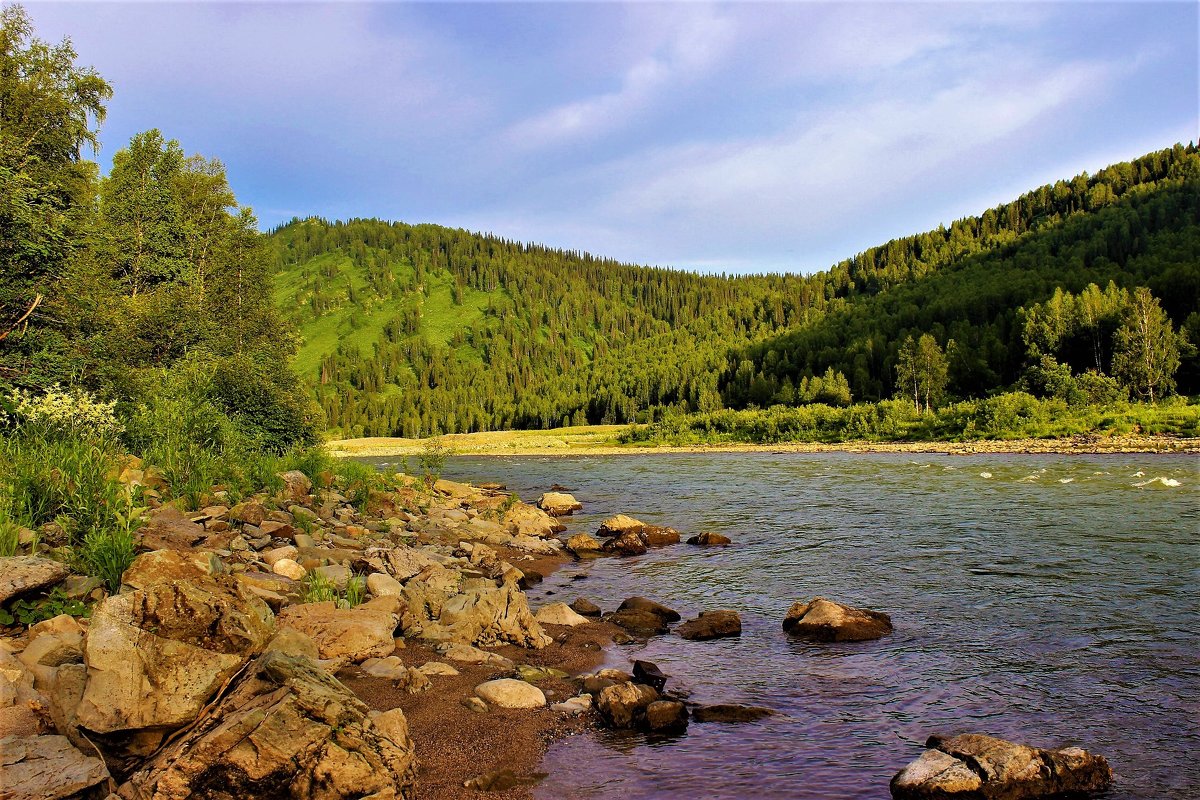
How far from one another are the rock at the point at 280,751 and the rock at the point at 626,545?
16.8m

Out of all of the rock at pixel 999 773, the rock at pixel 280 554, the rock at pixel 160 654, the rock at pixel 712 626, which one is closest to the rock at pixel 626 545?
the rock at pixel 712 626

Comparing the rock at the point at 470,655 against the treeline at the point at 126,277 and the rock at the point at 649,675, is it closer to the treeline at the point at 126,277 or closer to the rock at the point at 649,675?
the rock at the point at 649,675

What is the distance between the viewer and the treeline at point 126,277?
782 inches

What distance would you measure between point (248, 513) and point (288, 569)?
12.4 ft

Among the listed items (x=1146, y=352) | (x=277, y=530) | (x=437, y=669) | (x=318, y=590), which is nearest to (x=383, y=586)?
(x=318, y=590)

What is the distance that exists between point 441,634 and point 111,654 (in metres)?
6.18

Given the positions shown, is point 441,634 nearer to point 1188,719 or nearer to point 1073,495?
point 1188,719

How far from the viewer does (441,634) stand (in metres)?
11.9

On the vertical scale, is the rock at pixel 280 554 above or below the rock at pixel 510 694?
above

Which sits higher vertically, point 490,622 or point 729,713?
point 490,622

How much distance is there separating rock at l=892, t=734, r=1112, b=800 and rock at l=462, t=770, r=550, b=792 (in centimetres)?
417

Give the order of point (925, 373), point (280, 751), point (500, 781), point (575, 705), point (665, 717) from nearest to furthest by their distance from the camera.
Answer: point (280, 751), point (500, 781), point (665, 717), point (575, 705), point (925, 373)

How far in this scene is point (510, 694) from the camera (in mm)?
9500

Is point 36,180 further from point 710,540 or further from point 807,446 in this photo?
point 807,446
